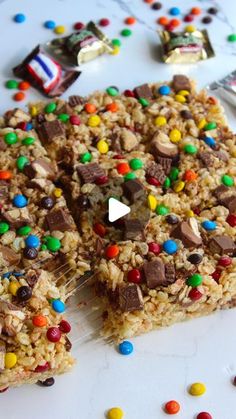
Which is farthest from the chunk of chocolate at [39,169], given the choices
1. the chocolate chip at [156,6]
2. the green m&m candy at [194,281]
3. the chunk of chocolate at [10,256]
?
the chocolate chip at [156,6]

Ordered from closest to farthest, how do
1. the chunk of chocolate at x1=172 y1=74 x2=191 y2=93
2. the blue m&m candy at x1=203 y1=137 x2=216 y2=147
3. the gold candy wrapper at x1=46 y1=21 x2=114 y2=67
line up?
the blue m&m candy at x1=203 y1=137 x2=216 y2=147
the chunk of chocolate at x1=172 y1=74 x2=191 y2=93
the gold candy wrapper at x1=46 y1=21 x2=114 y2=67

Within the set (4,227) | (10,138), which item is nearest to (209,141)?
(10,138)

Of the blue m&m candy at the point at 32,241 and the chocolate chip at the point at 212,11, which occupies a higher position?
the chocolate chip at the point at 212,11

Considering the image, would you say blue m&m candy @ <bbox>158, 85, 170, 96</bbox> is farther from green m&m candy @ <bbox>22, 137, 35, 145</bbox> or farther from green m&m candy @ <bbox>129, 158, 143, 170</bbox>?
green m&m candy @ <bbox>22, 137, 35, 145</bbox>

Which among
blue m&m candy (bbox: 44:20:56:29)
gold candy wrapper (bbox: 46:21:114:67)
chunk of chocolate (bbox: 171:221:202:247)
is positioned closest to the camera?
chunk of chocolate (bbox: 171:221:202:247)

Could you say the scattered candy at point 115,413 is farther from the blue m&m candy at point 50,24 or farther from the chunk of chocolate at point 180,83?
the blue m&m candy at point 50,24

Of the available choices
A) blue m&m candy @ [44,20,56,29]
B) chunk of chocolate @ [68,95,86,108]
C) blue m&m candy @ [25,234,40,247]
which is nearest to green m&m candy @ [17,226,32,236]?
blue m&m candy @ [25,234,40,247]
